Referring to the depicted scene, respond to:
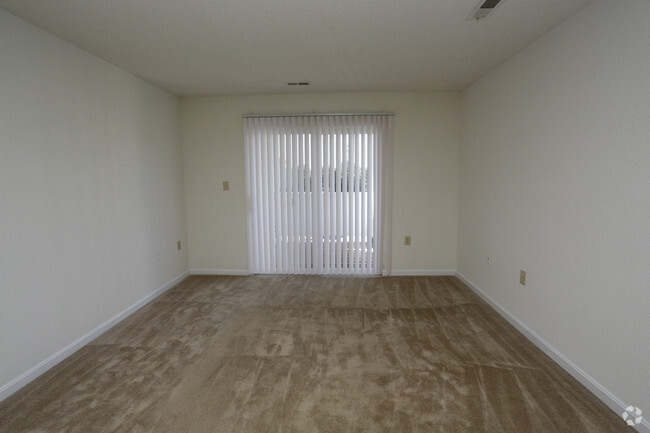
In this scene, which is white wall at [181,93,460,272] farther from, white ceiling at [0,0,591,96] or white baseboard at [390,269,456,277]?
white ceiling at [0,0,591,96]

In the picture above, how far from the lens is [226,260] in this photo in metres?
4.85

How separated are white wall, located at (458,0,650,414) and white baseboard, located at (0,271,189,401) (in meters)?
3.62

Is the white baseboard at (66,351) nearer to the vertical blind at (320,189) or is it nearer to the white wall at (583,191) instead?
the vertical blind at (320,189)

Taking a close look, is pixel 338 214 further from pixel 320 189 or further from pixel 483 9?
pixel 483 9

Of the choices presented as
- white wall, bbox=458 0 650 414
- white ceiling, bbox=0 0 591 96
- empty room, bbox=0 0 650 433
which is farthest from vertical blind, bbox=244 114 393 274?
white wall, bbox=458 0 650 414

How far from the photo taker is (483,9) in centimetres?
220

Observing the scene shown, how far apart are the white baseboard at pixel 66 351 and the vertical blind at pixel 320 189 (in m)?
1.63

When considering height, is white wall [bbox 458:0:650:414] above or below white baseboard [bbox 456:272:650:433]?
above

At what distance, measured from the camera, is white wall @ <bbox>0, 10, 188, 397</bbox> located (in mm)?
2207

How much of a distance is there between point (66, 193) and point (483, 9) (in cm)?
320

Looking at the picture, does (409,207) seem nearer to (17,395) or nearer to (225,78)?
(225,78)

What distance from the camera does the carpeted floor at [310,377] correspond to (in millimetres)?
1928

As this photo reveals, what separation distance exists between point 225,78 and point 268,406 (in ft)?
10.4

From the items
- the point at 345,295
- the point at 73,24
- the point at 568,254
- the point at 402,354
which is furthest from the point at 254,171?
the point at 568,254
